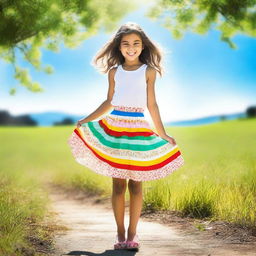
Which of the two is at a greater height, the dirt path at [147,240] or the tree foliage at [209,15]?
the tree foliage at [209,15]

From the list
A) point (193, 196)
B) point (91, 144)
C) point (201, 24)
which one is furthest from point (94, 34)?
point (91, 144)

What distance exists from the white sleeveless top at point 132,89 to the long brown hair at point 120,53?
0.65 feet

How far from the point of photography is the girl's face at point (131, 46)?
450cm

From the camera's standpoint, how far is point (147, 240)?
4.81 m

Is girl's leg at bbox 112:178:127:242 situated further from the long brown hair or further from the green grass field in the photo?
the long brown hair

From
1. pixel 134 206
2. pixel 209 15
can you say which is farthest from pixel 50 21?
pixel 134 206

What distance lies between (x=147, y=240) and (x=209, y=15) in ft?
18.5

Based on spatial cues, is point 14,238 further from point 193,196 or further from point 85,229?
point 193,196

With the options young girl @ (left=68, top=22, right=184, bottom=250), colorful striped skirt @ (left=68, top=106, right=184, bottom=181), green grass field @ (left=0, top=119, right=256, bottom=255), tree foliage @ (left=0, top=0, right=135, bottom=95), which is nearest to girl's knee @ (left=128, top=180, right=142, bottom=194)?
young girl @ (left=68, top=22, right=184, bottom=250)

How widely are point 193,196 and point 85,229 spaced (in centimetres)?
138

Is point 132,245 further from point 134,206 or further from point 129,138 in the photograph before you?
point 129,138

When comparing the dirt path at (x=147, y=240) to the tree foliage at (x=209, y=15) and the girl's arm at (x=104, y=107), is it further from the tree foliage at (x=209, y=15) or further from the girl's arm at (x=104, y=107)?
the tree foliage at (x=209, y=15)

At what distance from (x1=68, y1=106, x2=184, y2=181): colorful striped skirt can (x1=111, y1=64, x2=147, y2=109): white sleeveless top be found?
0.06 m

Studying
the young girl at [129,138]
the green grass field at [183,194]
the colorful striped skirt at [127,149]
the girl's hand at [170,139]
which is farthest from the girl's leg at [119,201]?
the green grass field at [183,194]
